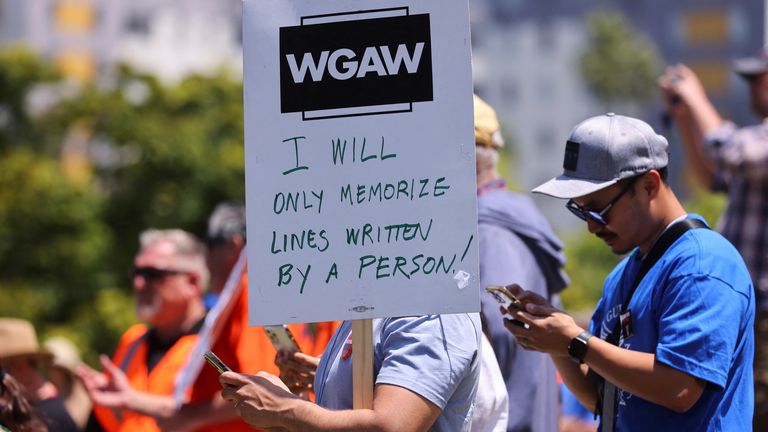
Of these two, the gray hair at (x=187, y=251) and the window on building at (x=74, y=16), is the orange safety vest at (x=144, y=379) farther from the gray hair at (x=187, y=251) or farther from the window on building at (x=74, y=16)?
the window on building at (x=74, y=16)

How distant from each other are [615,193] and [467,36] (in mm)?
644

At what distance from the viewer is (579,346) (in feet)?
10.1

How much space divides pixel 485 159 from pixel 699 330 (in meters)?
1.54

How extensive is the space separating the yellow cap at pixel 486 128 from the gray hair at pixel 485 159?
0.02m

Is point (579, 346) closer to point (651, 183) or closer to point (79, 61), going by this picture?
point (651, 183)

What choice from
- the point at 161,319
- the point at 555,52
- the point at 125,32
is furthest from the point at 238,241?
the point at 555,52

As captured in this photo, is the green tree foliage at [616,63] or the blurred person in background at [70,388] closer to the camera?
the blurred person in background at [70,388]

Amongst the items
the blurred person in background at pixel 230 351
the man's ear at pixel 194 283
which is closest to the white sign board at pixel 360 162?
the blurred person in background at pixel 230 351

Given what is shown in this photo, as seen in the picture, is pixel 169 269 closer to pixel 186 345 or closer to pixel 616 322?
pixel 186 345

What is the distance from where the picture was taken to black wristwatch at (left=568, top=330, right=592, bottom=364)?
3086 mm

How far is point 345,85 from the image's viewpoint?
297 centimetres

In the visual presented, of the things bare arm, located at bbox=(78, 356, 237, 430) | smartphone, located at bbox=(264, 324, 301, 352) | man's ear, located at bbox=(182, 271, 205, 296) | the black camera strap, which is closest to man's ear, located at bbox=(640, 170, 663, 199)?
the black camera strap

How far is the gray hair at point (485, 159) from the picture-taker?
4.38 meters

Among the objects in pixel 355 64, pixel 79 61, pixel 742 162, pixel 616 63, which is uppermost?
pixel 616 63
